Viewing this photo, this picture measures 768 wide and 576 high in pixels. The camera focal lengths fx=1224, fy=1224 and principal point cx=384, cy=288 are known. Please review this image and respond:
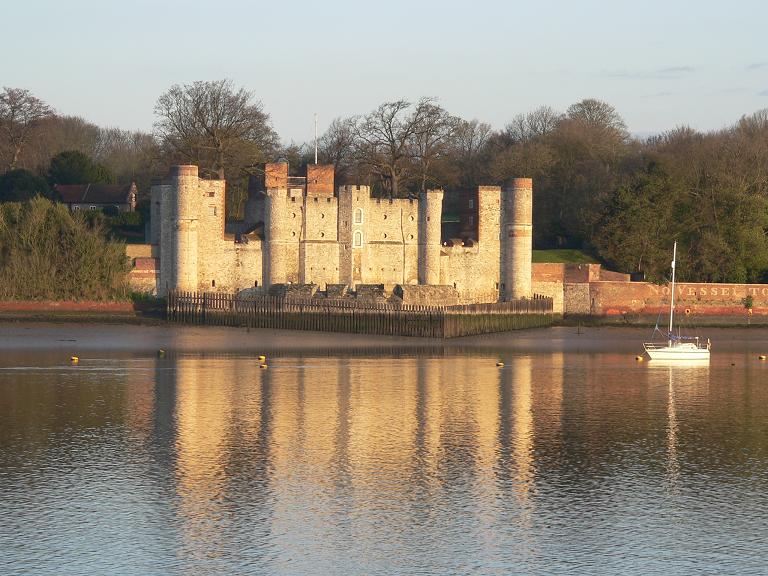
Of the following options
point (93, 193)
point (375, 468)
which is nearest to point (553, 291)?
point (93, 193)

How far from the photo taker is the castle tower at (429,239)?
58438mm

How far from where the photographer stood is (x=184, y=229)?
55062 millimetres

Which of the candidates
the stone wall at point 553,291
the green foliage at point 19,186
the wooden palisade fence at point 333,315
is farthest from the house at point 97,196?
the stone wall at point 553,291

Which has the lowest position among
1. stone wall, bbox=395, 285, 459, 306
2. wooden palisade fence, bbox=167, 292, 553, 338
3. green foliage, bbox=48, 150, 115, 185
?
wooden palisade fence, bbox=167, 292, 553, 338

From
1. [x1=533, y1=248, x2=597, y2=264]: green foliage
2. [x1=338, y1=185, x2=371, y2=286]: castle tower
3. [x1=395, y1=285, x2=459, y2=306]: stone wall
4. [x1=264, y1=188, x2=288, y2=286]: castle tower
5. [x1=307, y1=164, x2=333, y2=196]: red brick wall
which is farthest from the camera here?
[x1=533, y1=248, x2=597, y2=264]: green foliage

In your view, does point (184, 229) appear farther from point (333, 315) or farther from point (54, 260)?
point (333, 315)

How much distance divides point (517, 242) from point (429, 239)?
14.3ft

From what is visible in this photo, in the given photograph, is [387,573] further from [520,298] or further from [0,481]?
[520,298]

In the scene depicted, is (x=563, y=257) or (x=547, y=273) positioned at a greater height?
(x=563, y=257)

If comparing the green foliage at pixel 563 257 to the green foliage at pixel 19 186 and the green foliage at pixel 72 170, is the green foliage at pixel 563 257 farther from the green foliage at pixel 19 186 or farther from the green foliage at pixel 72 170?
the green foliage at pixel 72 170

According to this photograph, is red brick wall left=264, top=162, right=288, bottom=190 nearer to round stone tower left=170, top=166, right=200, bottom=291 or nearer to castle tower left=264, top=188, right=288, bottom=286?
castle tower left=264, top=188, right=288, bottom=286

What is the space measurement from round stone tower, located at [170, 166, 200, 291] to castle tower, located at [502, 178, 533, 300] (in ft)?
49.5

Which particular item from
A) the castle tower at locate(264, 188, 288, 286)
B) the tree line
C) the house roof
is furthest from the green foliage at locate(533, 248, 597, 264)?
the house roof

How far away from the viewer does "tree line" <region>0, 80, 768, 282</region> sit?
6288cm
